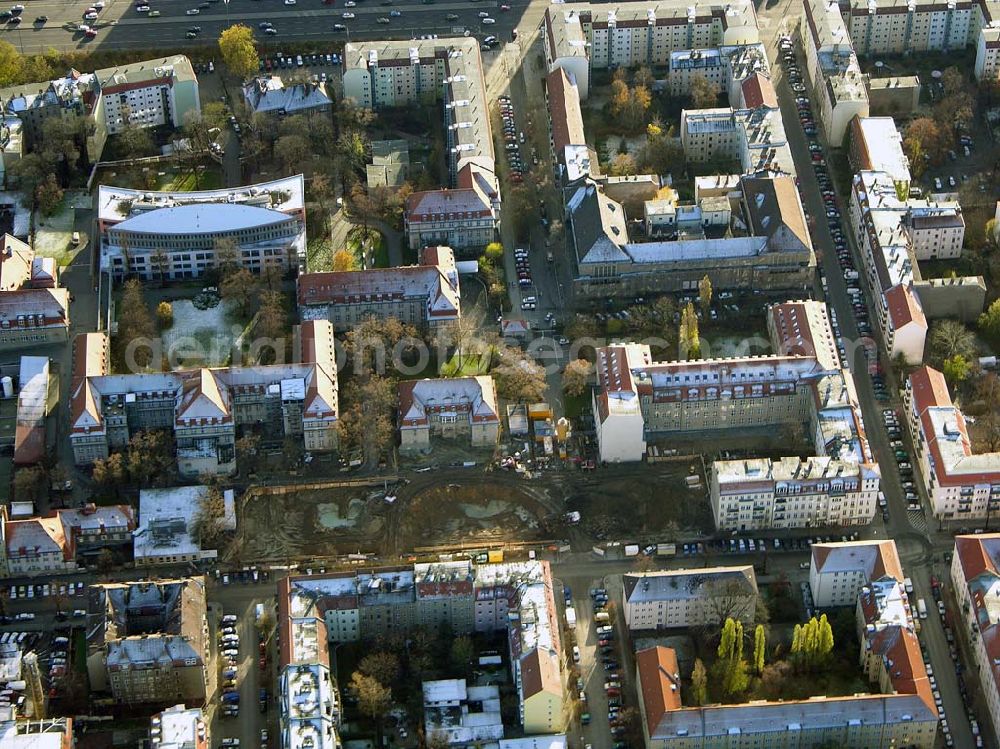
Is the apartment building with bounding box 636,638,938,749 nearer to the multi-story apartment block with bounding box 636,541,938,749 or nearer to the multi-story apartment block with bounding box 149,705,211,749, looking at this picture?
the multi-story apartment block with bounding box 636,541,938,749

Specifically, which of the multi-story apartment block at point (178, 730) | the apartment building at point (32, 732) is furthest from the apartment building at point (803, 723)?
the apartment building at point (32, 732)

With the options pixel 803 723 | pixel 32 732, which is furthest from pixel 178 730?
pixel 803 723

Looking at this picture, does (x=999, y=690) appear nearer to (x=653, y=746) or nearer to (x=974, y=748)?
(x=974, y=748)

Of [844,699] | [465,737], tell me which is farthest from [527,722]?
[844,699]

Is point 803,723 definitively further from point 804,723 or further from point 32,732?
→ point 32,732

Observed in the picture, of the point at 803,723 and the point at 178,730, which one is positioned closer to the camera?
the point at 178,730

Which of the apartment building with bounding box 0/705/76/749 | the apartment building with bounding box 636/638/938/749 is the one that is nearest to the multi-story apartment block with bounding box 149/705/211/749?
the apartment building with bounding box 0/705/76/749
